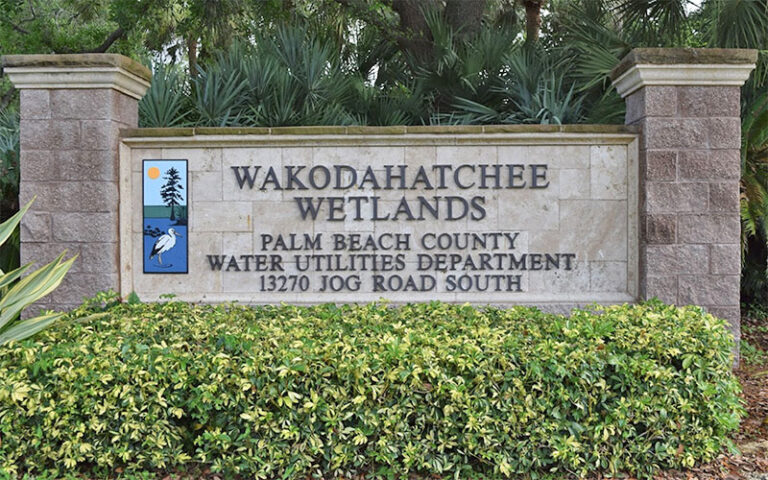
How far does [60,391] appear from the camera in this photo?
11.8 feet

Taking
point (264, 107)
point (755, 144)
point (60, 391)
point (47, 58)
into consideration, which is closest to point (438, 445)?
point (60, 391)

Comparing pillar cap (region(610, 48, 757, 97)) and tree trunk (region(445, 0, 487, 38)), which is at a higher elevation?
tree trunk (region(445, 0, 487, 38))

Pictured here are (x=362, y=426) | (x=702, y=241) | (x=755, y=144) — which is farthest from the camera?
(x=755, y=144)

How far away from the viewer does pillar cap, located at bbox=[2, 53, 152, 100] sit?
19.1ft

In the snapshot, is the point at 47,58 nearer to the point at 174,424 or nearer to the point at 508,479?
the point at 174,424

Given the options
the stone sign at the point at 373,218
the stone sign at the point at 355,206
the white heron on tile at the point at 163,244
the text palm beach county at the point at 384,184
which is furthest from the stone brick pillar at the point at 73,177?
the text palm beach county at the point at 384,184

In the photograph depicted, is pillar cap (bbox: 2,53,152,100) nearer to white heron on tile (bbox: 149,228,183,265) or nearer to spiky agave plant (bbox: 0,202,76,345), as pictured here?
white heron on tile (bbox: 149,228,183,265)

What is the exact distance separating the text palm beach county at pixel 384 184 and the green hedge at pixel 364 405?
2.26 m

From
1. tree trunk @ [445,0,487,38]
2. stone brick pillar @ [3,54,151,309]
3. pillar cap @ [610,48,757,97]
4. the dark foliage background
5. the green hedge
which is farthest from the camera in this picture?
tree trunk @ [445,0,487,38]

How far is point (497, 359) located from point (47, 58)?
4619mm

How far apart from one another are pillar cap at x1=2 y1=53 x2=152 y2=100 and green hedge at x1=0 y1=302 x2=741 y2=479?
2802mm

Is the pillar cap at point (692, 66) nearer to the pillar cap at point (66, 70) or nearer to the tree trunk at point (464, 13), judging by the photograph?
the pillar cap at point (66, 70)

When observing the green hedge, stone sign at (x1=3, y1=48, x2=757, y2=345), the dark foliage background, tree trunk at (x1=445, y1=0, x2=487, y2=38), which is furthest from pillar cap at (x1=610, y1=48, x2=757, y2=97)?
tree trunk at (x1=445, y1=0, x2=487, y2=38)

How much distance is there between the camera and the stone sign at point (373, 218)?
5.99 meters
